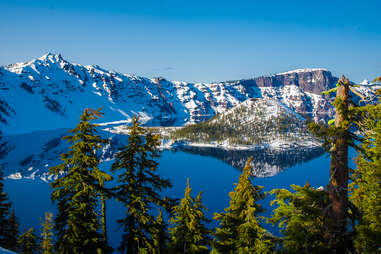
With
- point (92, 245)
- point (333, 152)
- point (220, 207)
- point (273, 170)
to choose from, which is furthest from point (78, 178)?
point (273, 170)

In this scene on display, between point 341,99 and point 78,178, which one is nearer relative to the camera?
point 341,99

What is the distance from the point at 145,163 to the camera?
15773mm

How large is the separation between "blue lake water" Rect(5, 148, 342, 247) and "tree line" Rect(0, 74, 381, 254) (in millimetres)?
29922

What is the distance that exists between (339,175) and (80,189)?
13.7m

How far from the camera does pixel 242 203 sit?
17953 mm

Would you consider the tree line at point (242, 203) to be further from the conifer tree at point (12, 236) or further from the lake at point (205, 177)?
the lake at point (205, 177)

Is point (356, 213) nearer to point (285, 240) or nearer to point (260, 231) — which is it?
point (285, 240)

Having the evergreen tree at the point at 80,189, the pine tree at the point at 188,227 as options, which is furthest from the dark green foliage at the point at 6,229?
the pine tree at the point at 188,227

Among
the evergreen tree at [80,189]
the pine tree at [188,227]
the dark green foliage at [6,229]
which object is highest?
the evergreen tree at [80,189]

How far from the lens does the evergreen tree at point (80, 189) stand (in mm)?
14266

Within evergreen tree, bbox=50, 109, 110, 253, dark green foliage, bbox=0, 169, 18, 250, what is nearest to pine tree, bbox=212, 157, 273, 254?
evergreen tree, bbox=50, 109, 110, 253

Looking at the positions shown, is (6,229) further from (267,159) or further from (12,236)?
(267,159)

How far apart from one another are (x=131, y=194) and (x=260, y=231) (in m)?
8.35

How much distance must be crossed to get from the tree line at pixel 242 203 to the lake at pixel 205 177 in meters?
22.5
